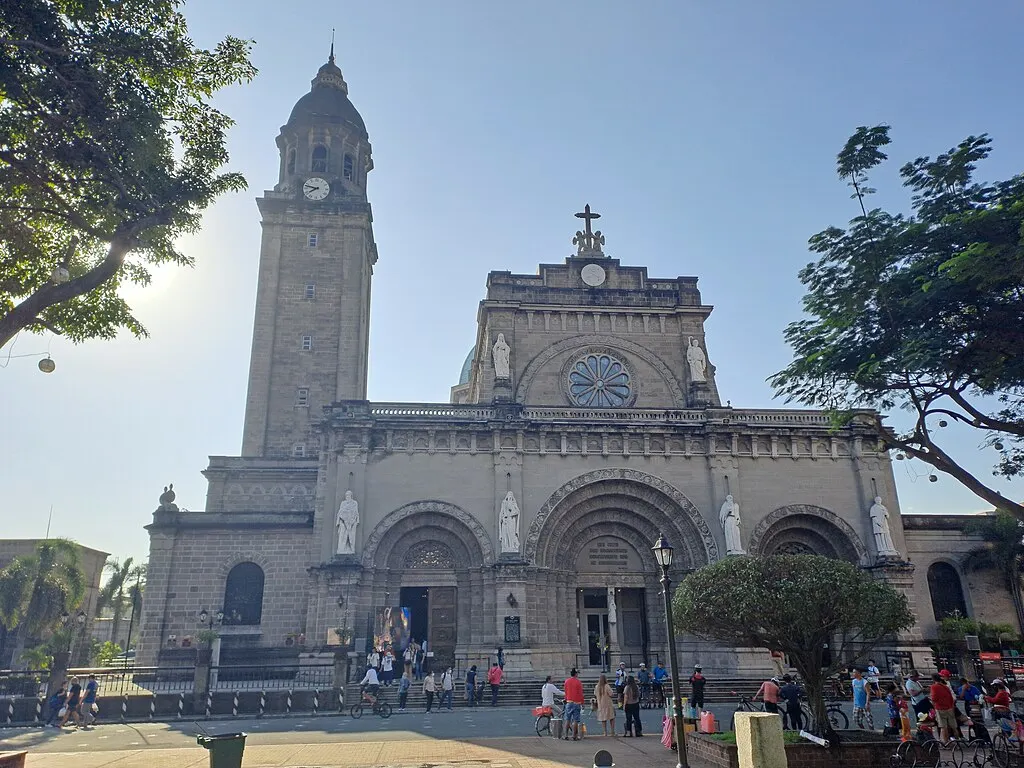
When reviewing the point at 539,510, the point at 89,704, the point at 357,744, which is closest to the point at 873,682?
the point at 539,510

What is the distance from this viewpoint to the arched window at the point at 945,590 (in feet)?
106

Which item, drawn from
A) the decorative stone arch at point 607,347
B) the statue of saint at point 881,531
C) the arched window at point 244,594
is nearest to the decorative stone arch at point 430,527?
the arched window at point 244,594

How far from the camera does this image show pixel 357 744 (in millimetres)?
15586

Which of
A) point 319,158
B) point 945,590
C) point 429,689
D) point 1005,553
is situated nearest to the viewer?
point 429,689

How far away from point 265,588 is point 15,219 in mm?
20168

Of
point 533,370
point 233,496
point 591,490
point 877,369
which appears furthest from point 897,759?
point 233,496

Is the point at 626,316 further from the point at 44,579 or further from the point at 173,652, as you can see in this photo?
the point at 44,579

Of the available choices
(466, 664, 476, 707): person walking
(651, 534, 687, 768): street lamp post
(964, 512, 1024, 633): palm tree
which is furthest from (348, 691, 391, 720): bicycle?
(964, 512, 1024, 633): palm tree

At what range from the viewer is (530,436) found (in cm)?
3116

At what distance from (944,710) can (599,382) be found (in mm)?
21887

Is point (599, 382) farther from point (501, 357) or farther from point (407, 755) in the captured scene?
point (407, 755)

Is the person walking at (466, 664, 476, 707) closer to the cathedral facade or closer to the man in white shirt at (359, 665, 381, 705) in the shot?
the man in white shirt at (359, 665, 381, 705)

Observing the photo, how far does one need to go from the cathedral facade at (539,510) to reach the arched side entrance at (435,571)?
0.08m

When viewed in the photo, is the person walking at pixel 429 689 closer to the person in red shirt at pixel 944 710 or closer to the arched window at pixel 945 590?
the person in red shirt at pixel 944 710
